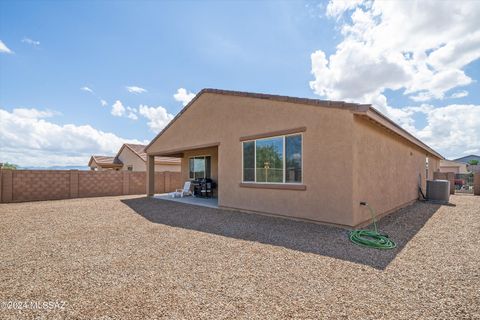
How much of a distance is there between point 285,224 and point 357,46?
30.7 feet

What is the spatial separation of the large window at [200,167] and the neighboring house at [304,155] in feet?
8.79

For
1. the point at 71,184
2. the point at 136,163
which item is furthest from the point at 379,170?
the point at 136,163

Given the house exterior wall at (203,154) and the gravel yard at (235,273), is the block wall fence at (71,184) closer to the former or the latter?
the house exterior wall at (203,154)

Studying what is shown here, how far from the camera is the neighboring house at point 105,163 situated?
90.9ft

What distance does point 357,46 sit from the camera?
1103 centimetres

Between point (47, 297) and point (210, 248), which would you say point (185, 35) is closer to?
point (210, 248)

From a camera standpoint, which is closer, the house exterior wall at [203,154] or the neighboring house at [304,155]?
the neighboring house at [304,155]

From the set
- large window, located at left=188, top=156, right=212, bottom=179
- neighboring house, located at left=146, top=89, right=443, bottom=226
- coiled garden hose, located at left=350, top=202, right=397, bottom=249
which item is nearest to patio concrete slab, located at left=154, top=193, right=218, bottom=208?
neighboring house, located at left=146, top=89, right=443, bottom=226

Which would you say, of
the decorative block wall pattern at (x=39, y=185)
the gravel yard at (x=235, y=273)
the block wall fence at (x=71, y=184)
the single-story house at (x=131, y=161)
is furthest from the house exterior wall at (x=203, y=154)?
the single-story house at (x=131, y=161)

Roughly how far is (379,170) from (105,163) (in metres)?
28.6

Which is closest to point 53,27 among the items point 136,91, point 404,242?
point 136,91

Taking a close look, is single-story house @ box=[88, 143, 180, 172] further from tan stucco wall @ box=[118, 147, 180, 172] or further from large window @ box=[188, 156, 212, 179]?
large window @ box=[188, 156, 212, 179]

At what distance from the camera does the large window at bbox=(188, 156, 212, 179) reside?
14.1 m

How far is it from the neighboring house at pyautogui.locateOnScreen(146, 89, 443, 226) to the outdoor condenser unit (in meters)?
2.69
